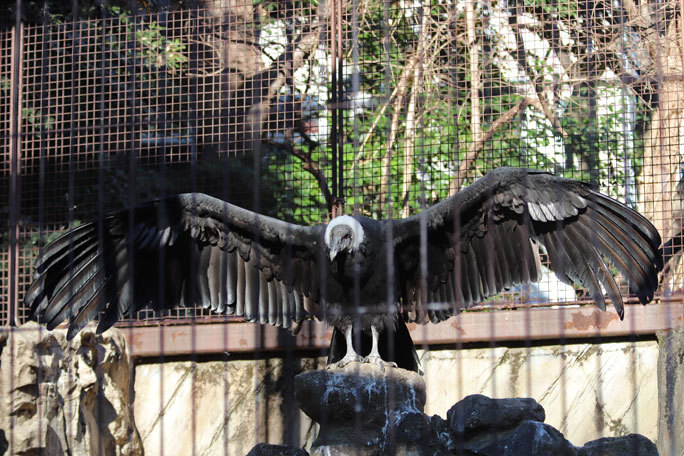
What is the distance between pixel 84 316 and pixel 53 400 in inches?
28.5

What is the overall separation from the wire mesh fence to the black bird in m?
0.76

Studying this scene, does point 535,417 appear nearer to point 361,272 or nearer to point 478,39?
point 361,272

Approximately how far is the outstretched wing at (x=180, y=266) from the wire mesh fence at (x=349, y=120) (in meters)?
0.79

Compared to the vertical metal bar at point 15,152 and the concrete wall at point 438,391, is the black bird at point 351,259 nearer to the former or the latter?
the concrete wall at point 438,391

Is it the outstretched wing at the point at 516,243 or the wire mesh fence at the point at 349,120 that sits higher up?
the wire mesh fence at the point at 349,120

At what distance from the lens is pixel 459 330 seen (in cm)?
541

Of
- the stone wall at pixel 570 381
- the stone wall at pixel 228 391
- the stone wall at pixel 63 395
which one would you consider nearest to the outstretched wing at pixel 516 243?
the stone wall at pixel 228 391

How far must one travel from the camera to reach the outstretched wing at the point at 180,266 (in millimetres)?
4477

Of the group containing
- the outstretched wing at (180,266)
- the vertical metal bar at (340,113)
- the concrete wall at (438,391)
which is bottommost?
the concrete wall at (438,391)

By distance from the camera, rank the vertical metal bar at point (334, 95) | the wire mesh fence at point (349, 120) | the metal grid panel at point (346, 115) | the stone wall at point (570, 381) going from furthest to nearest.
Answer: the metal grid panel at point (346, 115)
the wire mesh fence at point (349, 120)
the vertical metal bar at point (334, 95)
the stone wall at point (570, 381)

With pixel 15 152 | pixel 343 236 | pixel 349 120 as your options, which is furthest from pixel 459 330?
pixel 15 152

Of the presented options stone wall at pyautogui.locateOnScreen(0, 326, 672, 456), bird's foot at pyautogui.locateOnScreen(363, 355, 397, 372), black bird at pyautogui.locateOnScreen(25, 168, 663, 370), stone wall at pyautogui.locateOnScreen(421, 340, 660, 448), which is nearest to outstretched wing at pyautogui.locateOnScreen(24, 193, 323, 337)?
black bird at pyautogui.locateOnScreen(25, 168, 663, 370)

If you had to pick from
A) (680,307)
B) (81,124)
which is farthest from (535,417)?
(81,124)

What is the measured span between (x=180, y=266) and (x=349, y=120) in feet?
7.88
